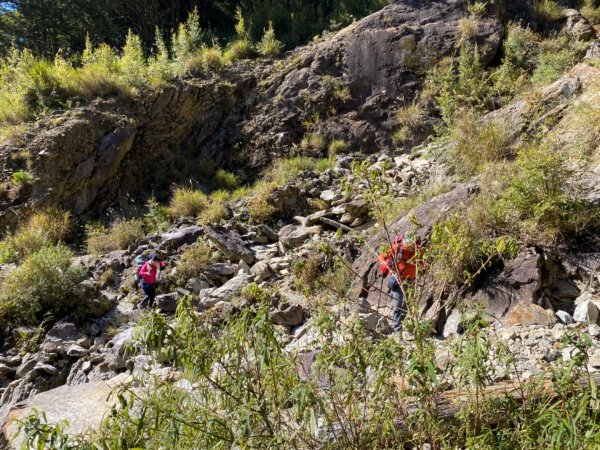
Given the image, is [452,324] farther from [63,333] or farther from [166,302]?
[63,333]

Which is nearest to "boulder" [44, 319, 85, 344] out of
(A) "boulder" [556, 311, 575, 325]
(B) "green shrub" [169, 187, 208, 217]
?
(B) "green shrub" [169, 187, 208, 217]

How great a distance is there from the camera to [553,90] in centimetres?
860

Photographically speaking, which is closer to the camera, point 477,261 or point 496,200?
point 477,261

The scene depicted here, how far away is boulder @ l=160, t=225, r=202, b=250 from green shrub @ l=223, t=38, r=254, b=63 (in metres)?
6.43

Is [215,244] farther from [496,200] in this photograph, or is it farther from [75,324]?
[496,200]

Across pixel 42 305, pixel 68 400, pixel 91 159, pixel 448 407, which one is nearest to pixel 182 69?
pixel 91 159

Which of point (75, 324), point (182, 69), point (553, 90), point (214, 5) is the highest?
point (214, 5)

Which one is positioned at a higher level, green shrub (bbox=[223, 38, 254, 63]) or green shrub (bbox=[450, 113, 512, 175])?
green shrub (bbox=[223, 38, 254, 63])

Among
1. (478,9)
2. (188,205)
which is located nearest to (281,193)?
(188,205)

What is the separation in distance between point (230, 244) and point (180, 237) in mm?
1068

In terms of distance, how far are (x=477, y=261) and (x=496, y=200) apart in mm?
1218

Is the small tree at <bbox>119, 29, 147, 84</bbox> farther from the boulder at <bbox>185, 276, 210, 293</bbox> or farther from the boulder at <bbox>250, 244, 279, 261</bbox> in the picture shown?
the boulder at <bbox>185, 276, 210, 293</bbox>

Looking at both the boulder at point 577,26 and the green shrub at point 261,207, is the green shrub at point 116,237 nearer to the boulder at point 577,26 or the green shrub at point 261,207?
the green shrub at point 261,207

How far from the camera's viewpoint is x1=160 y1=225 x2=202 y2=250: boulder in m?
8.23
